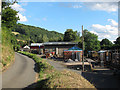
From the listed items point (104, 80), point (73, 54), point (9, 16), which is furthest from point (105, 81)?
point (73, 54)

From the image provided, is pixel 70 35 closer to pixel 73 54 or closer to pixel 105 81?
pixel 73 54

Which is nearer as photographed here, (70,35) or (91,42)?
(91,42)

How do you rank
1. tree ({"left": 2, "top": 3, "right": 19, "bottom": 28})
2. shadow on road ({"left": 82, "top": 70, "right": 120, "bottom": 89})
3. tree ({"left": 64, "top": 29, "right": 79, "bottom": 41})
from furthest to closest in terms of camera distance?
tree ({"left": 64, "top": 29, "right": 79, "bottom": 41})
tree ({"left": 2, "top": 3, "right": 19, "bottom": 28})
shadow on road ({"left": 82, "top": 70, "right": 120, "bottom": 89})

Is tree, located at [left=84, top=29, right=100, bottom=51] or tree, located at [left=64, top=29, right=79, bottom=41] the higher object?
tree, located at [left=64, top=29, right=79, bottom=41]

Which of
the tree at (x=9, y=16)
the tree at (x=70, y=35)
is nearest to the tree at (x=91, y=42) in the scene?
the tree at (x=70, y=35)

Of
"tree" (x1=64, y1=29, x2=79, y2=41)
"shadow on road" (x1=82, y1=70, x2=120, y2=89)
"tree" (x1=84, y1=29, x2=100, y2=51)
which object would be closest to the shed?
"shadow on road" (x1=82, y1=70, x2=120, y2=89)

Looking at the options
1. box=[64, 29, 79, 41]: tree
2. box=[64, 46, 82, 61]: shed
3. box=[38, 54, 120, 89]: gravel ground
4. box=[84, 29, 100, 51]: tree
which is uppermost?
box=[64, 29, 79, 41]: tree

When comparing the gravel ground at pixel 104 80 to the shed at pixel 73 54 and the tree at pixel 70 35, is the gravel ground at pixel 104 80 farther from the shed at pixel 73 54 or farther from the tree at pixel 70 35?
the tree at pixel 70 35

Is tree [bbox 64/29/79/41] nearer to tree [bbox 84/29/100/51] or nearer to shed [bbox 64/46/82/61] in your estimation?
tree [bbox 84/29/100/51]

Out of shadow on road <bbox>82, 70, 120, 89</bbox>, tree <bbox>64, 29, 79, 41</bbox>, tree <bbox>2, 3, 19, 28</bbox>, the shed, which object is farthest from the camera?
tree <bbox>64, 29, 79, 41</bbox>

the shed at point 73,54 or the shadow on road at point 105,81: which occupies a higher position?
the shed at point 73,54

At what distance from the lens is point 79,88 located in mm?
6180

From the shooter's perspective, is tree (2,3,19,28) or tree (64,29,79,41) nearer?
tree (2,3,19,28)

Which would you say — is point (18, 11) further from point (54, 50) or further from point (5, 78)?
point (54, 50)
